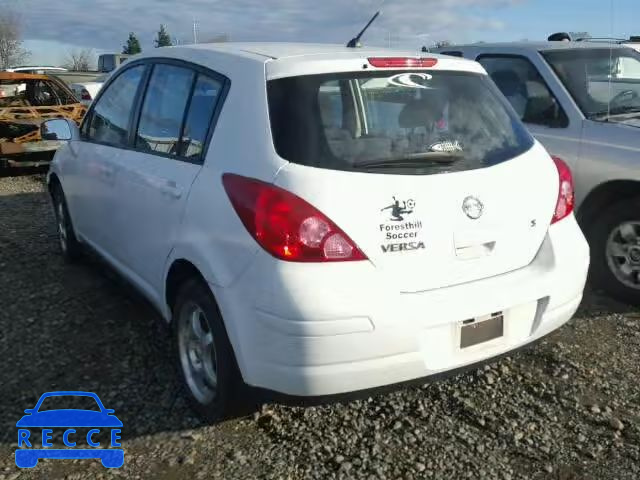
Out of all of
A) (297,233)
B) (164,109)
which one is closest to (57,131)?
(164,109)

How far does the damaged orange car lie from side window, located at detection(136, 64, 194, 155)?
522 centimetres

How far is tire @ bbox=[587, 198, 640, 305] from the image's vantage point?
15.0 ft

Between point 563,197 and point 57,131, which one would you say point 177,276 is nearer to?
point 563,197

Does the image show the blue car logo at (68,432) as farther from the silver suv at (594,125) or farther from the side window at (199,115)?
the silver suv at (594,125)

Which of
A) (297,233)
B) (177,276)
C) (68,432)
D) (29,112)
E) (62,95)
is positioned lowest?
(68,432)

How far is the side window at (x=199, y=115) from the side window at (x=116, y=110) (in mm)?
828

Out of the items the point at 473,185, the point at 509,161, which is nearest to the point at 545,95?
the point at 509,161

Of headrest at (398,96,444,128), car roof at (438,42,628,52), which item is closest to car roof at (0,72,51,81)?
car roof at (438,42,628,52)

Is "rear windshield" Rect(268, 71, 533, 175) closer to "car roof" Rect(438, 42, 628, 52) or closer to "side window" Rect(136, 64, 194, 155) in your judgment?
"side window" Rect(136, 64, 194, 155)

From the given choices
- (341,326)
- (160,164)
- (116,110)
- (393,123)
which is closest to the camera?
(341,326)

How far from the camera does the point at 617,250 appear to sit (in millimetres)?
4664

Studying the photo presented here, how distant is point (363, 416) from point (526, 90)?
321 cm

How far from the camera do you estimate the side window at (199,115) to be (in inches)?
122

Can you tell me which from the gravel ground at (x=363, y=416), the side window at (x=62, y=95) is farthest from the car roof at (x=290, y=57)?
the side window at (x=62, y=95)
